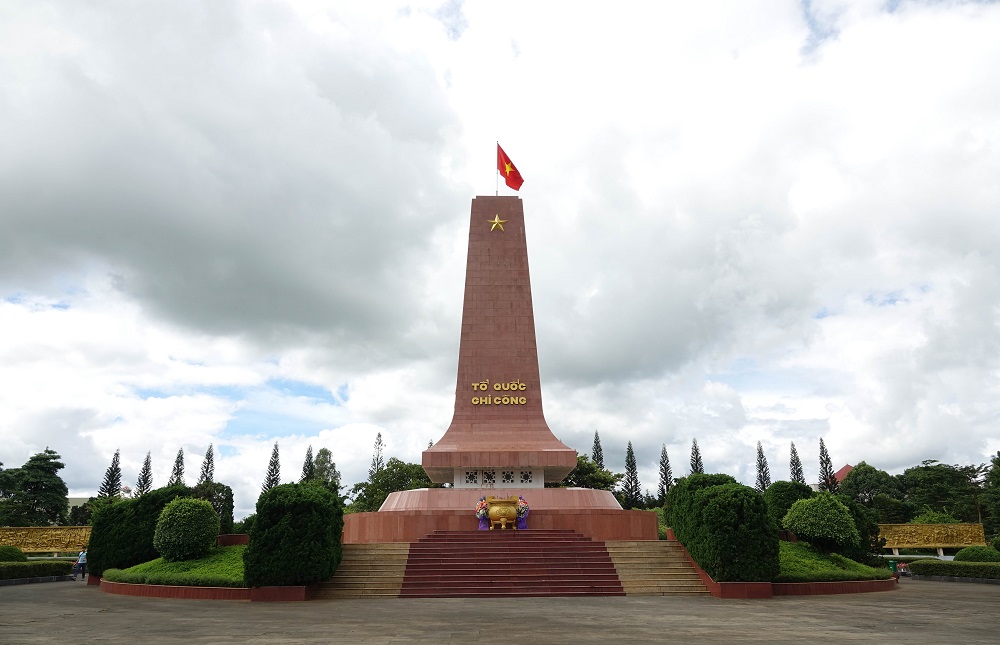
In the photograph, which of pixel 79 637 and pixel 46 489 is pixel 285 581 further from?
pixel 46 489

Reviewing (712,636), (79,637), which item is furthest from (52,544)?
(712,636)

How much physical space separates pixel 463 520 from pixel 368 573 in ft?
12.3

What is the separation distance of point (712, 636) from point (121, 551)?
15.5 meters

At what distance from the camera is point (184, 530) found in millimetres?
15398

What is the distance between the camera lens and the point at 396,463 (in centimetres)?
3706

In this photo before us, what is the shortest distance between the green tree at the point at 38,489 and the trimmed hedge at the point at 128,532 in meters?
22.7

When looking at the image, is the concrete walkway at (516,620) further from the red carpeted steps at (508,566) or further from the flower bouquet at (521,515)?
the flower bouquet at (521,515)

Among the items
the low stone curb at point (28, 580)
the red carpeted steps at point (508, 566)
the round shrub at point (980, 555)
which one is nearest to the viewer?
the red carpeted steps at point (508, 566)

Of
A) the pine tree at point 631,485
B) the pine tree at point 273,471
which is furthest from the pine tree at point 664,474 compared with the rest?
the pine tree at point 273,471

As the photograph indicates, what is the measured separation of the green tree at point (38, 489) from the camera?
119ft

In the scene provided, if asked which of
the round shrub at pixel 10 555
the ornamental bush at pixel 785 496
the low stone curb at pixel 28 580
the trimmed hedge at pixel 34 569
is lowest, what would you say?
the low stone curb at pixel 28 580

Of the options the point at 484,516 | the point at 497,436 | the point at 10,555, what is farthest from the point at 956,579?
the point at 10,555

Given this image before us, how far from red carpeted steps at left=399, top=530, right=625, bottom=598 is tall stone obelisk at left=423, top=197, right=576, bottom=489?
327cm

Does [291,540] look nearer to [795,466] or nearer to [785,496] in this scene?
[785,496]
